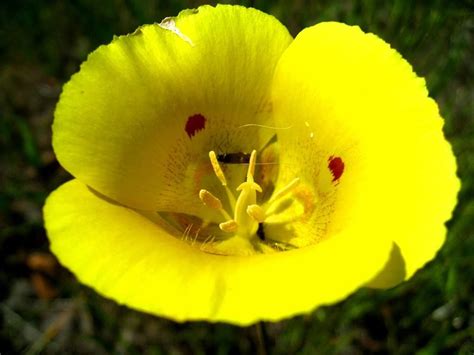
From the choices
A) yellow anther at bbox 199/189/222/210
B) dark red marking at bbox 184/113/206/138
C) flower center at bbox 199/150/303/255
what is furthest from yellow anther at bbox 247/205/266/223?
dark red marking at bbox 184/113/206/138

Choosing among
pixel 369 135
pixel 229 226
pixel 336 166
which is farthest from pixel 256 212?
pixel 369 135

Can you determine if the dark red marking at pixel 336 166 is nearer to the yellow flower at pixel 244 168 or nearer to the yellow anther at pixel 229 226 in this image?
the yellow flower at pixel 244 168

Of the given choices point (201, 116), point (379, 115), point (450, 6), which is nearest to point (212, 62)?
point (201, 116)

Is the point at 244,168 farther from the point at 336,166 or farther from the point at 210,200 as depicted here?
the point at 336,166

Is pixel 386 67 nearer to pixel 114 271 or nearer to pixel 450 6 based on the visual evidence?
pixel 114 271

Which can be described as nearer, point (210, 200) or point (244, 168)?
point (210, 200)

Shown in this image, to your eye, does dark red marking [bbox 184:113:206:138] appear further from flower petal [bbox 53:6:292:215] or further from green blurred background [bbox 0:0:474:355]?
green blurred background [bbox 0:0:474:355]
